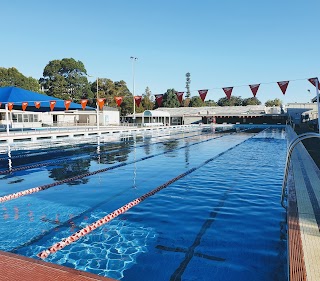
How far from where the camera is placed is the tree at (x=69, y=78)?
57.0m

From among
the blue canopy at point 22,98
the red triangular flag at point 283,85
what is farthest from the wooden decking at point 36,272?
the blue canopy at point 22,98

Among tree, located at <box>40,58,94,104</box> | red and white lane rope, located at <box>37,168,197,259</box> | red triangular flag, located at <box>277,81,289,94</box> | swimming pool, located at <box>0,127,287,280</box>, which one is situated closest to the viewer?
swimming pool, located at <box>0,127,287,280</box>

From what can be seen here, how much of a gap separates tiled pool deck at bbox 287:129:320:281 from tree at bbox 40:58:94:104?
53.8 m

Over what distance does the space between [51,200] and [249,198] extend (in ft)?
14.1

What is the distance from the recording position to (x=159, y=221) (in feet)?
17.0

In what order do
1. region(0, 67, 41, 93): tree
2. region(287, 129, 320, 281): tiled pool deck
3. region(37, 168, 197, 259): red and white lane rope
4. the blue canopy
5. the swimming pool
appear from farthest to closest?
region(0, 67, 41, 93): tree
the blue canopy
region(37, 168, 197, 259): red and white lane rope
the swimming pool
region(287, 129, 320, 281): tiled pool deck

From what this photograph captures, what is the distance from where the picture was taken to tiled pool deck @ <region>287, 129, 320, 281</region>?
9.94 feet

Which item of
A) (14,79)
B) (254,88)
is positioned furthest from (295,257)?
(14,79)

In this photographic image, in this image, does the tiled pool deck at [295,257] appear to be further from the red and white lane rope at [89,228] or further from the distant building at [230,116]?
the distant building at [230,116]

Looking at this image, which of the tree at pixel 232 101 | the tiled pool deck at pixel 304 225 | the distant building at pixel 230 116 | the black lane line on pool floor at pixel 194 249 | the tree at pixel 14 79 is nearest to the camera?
the tiled pool deck at pixel 304 225

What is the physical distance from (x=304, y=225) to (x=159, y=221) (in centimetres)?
229

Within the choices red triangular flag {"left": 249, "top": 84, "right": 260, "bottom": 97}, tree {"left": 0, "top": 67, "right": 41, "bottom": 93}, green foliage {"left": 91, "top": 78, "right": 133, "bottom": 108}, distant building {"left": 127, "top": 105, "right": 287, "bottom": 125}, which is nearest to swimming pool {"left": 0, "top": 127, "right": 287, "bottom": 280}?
red triangular flag {"left": 249, "top": 84, "right": 260, "bottom": 97}

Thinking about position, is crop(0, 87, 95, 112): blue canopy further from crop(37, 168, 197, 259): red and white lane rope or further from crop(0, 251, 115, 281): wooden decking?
crop(0, 251, 115, 281): wooden decking

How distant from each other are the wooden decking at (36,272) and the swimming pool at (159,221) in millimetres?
884
